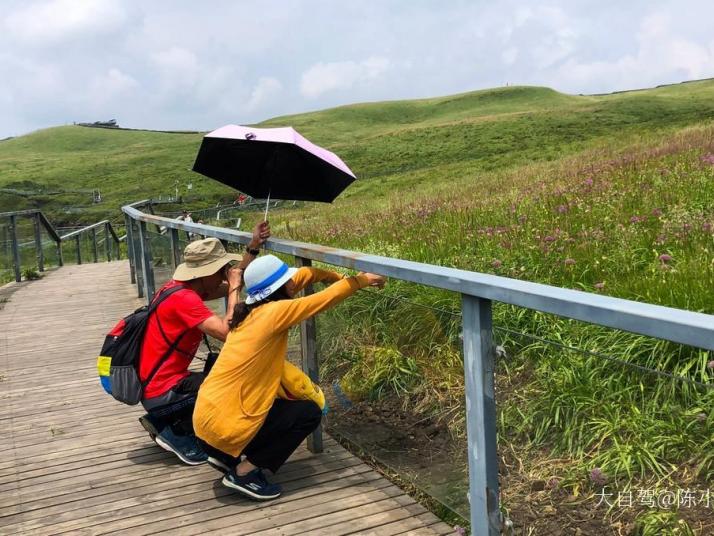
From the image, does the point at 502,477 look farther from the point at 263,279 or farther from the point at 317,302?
the point at 263,279

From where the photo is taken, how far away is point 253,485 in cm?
347

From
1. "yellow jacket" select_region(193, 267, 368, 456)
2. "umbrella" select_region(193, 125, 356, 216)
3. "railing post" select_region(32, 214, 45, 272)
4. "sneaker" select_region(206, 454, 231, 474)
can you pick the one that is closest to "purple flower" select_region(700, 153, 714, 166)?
"umbrella" select_region(193, 125, 356, 216)

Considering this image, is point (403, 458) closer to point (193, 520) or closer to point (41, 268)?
point (193, 520)

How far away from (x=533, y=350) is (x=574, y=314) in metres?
0.58

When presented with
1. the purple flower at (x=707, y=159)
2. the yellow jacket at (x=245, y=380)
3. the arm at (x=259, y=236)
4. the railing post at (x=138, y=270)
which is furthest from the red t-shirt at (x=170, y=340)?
the purple flower at (x=707, y=159)

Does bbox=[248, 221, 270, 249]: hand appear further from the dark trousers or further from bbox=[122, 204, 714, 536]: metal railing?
the dark trousers

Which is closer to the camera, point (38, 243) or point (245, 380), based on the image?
point (245, 380)

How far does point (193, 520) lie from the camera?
131 inches

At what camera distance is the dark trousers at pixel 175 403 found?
4004 mm

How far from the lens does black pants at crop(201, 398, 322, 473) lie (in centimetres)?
350

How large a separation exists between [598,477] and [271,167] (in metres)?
2.64

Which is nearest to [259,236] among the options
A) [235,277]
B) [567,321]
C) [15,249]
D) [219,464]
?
[235,277]

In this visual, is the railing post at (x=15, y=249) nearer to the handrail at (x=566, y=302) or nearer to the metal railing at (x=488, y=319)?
the metal railing at (x=488, y=319)

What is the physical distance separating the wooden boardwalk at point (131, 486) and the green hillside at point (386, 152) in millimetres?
24032
